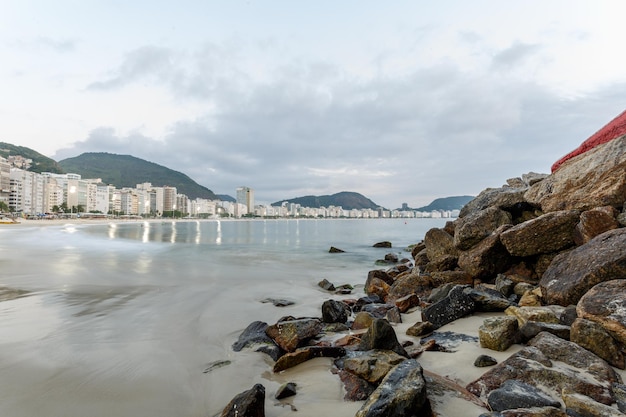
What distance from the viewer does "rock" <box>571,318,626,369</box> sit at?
11.5ft

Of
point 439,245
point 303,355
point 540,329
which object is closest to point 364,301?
point 303,355

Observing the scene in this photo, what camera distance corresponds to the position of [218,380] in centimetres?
455

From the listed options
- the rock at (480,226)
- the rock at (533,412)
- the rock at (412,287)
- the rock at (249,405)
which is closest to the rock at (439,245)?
the rock at (480,226)

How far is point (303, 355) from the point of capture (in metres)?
4.76

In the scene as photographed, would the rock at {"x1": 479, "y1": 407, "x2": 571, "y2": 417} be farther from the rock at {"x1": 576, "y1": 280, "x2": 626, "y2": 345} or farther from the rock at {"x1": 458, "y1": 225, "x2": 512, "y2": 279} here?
the rock at {"x1": 458, "y1": 225, "x2": 512, "y2": 279}

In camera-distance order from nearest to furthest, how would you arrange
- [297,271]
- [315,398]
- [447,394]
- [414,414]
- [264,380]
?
[414,414] → [447,394] → [315,398] → [264,380] → [297,271]

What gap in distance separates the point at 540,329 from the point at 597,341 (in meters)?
0.63

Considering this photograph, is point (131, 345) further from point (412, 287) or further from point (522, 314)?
point (412, 287)

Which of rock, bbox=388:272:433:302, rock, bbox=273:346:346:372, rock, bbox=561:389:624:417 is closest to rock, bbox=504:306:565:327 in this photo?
rock, bbox=561:389:624:417

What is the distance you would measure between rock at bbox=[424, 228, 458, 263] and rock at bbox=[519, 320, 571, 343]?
6.24m

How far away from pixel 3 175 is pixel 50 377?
173 m

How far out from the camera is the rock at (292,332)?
5.35 metres

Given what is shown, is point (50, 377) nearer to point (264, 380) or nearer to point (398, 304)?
point (264, 380)

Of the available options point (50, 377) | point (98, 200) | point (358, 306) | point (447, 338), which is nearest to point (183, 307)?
point (50, 377)
